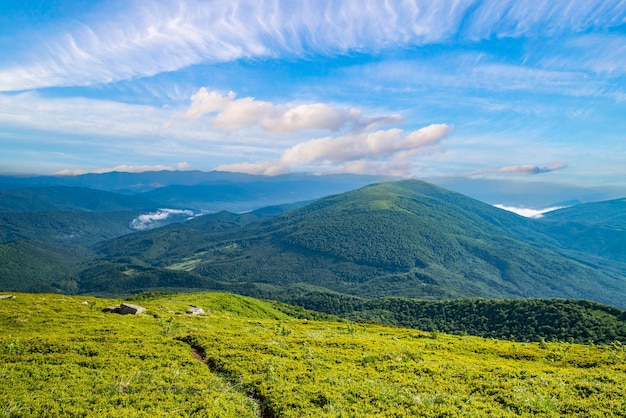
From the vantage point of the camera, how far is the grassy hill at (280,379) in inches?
826

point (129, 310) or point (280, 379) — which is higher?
point (280, 379)

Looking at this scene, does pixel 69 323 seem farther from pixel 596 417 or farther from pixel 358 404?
pixel 596 417

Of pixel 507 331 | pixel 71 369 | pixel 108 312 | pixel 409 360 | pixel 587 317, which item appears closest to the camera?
pixel 71 369

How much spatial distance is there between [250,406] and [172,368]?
28.3 ft

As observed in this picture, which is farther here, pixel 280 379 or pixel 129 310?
pixel 129 310

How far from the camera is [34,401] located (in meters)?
19.6

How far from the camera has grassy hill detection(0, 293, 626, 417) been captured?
826 inches

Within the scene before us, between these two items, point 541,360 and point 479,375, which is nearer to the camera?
point 479,375

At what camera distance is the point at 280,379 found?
26031 millimetres

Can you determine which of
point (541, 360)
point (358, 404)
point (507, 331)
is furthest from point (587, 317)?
point (358, 404)

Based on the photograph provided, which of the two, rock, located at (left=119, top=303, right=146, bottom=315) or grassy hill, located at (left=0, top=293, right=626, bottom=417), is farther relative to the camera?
rock, located at (left=119, top=303, right=146, bottom=315)

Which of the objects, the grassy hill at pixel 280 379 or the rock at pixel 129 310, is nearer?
the grassy hill at pixel 280 379

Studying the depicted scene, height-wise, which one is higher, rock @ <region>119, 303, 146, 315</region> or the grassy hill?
the grassy hill

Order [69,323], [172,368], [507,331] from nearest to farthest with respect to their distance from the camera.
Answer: [172,368] → [69,323] → [507,331]
